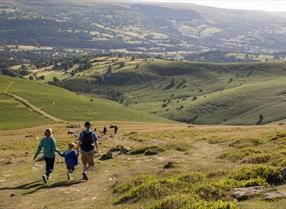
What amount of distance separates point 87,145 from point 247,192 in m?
11.7

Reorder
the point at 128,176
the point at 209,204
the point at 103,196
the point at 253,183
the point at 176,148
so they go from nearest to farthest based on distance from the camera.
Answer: the point at 209,204
the point at 253,183
the point at 103,196
the point at 128,176
the point at 176,148

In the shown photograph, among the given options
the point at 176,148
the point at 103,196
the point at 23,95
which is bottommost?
the point at 23,95

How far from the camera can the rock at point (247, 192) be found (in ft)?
59.9

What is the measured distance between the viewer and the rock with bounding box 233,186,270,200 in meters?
18.2

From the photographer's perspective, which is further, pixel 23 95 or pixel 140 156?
pixel 23 95

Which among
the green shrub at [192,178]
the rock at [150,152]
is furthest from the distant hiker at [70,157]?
the rock at [150,152]

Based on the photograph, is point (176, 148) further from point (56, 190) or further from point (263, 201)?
point (263, 201)

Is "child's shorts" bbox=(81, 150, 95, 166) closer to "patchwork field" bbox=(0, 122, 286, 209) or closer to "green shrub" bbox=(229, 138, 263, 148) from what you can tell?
"patchwork field" bbox=(0, 122, 286, 209)

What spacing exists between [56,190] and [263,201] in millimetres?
12124

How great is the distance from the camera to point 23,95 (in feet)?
631

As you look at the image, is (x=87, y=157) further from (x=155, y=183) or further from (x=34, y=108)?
(x=34, y=108)

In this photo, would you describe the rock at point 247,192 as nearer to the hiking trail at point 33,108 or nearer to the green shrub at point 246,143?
the green shrub at point 246,143

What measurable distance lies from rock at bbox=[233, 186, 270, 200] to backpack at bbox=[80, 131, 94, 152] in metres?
10.6

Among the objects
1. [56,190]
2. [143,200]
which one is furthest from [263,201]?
[56,190]
